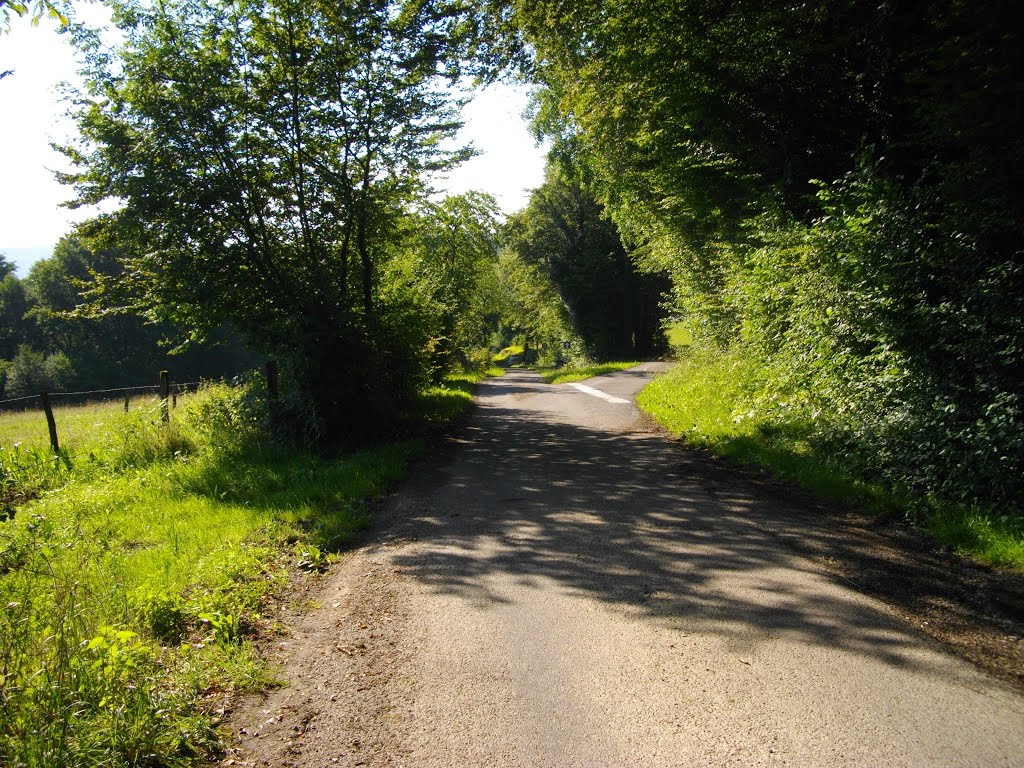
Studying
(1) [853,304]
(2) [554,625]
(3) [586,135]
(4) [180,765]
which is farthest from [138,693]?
(3) [586,135]

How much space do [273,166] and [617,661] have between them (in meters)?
11.4

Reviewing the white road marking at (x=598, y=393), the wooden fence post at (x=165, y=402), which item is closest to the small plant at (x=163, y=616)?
the wooden fence post at (x=165, y=402)

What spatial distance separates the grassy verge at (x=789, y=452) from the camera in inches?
208

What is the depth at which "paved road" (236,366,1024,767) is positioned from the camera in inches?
120

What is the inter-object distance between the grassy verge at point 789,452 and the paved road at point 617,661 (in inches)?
36.7

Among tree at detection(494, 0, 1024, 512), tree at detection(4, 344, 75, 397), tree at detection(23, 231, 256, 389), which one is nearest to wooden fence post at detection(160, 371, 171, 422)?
tree at detection(494, 0, 1024, 512)

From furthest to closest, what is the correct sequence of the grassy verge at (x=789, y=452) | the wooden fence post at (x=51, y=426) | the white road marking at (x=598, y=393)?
1. the white road marking at (x=598, y=393)
2. the wooden fence post at (x=51, y=426)
3. the grassy verge at (x=789, y=452)

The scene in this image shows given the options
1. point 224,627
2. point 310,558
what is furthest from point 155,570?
point 224,627

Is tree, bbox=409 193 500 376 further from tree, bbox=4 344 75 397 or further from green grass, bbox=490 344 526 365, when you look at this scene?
tree, bbox=4 344 75 397

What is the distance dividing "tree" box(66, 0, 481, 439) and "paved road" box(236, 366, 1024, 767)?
20.2ft

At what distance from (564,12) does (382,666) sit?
11.1 meters

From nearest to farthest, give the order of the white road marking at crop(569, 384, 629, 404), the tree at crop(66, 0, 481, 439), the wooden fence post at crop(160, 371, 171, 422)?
the tree at crop(66, 0, 481, 439), the wooden fence post at crop(160, 371, 171, 422), the white road marking at crop(569, 384, 629, 404)

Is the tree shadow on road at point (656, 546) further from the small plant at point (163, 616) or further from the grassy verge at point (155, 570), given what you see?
the small plant at point (163, 616)

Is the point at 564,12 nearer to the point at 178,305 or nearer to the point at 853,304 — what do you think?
the point at 853,304
